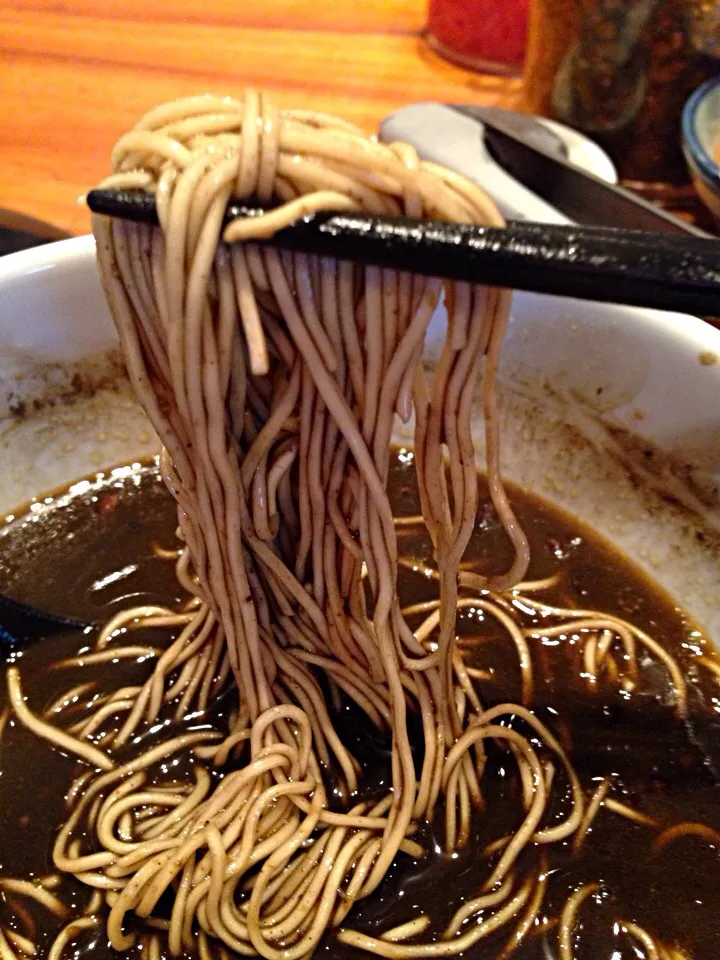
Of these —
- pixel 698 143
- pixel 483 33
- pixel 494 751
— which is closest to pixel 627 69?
pixel 698 143

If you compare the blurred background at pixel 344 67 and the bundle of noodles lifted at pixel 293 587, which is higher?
the blurred background at pixel 344 67

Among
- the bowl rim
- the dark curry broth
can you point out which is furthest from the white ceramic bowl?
the bowl rim

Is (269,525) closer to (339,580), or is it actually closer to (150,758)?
(339,580)

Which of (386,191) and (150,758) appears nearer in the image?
(386,191)

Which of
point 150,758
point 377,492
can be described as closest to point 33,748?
point 150,758

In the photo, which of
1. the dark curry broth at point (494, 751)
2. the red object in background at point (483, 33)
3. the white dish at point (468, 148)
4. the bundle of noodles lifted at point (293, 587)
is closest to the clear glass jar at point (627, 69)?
the white dish at point (468, 148)

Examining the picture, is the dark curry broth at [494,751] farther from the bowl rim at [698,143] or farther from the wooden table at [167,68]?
the wooden table at [167,68]
